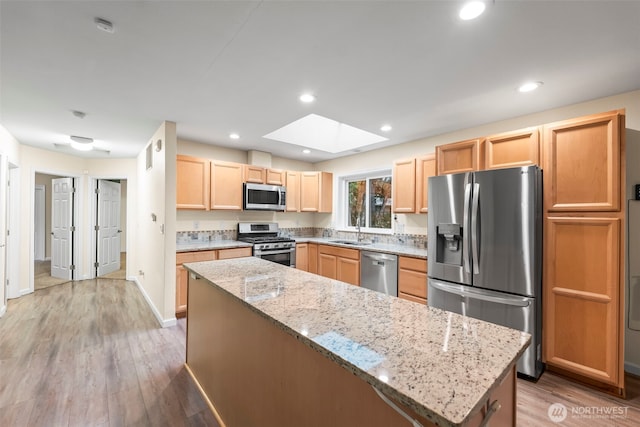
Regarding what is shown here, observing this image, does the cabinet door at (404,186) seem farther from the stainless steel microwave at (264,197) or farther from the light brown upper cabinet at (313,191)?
the stainless steel microwave at (264,197)

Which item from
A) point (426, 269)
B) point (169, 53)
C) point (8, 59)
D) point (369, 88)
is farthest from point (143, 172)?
point (426, 269)

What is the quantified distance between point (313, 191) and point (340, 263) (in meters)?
1.56

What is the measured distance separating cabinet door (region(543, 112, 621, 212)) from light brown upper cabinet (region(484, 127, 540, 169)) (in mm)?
83

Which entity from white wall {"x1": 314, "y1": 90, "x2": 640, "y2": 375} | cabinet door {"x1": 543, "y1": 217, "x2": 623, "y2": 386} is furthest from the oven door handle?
cabinet door {"x1": 543, "y1": 217, "x2": 623, "y2": 386}

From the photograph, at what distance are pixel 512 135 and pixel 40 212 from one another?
968 centimetres

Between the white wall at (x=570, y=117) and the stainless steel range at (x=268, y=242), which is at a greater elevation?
the white wall at (x=570, y=117)

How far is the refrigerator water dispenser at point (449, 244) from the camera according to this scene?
2.70m

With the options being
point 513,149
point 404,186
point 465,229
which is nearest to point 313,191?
point 404,186

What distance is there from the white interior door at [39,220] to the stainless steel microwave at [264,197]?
241 inches

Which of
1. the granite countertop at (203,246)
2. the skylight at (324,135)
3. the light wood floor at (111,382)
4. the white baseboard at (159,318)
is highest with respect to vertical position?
the skylight at (324,135)

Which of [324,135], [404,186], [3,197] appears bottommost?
[3,197]

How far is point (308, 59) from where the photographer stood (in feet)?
6.35
